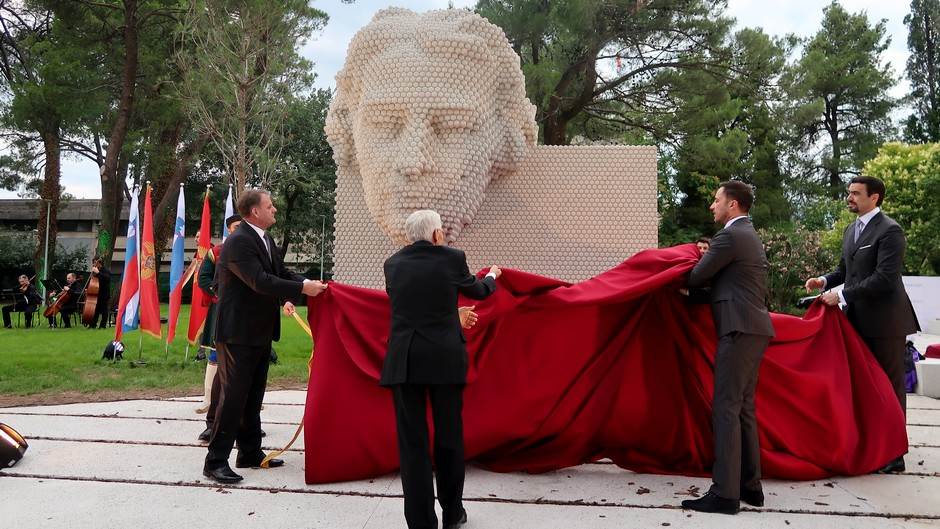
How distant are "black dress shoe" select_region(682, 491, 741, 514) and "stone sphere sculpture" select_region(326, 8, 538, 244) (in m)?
2.60

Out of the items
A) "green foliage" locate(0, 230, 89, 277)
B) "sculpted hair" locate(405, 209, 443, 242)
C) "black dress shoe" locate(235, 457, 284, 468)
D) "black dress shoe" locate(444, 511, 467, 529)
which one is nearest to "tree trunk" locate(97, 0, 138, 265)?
"green foliage" locate(0, 230, 89, 277)

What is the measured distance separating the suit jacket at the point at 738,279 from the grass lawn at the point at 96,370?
192 inches

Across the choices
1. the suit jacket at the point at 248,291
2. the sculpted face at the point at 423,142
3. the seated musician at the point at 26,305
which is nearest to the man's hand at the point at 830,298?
the sculpted face at the point at 423,142

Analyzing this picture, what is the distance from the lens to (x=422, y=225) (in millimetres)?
2744

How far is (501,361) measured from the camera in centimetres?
367

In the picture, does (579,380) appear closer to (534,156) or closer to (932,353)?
(534,156)

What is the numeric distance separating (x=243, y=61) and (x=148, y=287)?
22.8 ft

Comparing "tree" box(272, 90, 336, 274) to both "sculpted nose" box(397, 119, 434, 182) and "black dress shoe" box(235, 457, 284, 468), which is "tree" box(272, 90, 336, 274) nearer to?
"sculpted nose" box(397, 119, 434, 182)

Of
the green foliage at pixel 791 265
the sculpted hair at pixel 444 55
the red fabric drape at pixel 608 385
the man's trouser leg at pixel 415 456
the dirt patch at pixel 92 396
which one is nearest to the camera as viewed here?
the man's trouser leg at pixel 415 456

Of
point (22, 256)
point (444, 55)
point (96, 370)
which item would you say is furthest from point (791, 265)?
point (22, 256)

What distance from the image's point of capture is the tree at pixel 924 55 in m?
27.3

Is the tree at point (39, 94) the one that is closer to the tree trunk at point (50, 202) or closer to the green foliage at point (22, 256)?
the tree trunk at point (50, 202)

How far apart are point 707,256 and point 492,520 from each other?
160 cm

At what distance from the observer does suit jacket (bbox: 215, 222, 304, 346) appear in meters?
3.37
